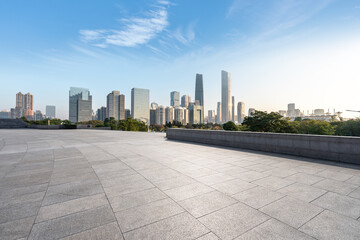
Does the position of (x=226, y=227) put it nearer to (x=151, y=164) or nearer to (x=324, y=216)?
(x=324, y=216)

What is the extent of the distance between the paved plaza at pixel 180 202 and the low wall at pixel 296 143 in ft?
2.61

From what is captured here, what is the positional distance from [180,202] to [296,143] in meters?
7.82

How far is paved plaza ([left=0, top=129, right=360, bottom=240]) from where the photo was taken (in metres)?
2.92

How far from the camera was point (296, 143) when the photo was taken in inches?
348

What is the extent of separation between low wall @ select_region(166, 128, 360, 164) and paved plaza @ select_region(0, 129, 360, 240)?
2.61ft

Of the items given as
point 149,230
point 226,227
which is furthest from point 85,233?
point 226,227

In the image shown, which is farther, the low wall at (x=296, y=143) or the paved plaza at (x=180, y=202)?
the low wall at (x=296, y=143)

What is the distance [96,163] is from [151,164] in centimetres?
243

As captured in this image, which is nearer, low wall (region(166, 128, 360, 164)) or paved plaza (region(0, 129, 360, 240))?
paved plaza (region(0, 129, 360, 240))

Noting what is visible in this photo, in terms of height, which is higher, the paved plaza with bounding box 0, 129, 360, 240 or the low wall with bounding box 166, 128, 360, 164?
the low wall with bounding box 166, 128, 360, 164

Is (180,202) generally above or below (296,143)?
below

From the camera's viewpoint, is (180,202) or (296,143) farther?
(296,143)

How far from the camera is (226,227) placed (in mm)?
3020

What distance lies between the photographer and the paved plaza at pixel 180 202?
2.92m
